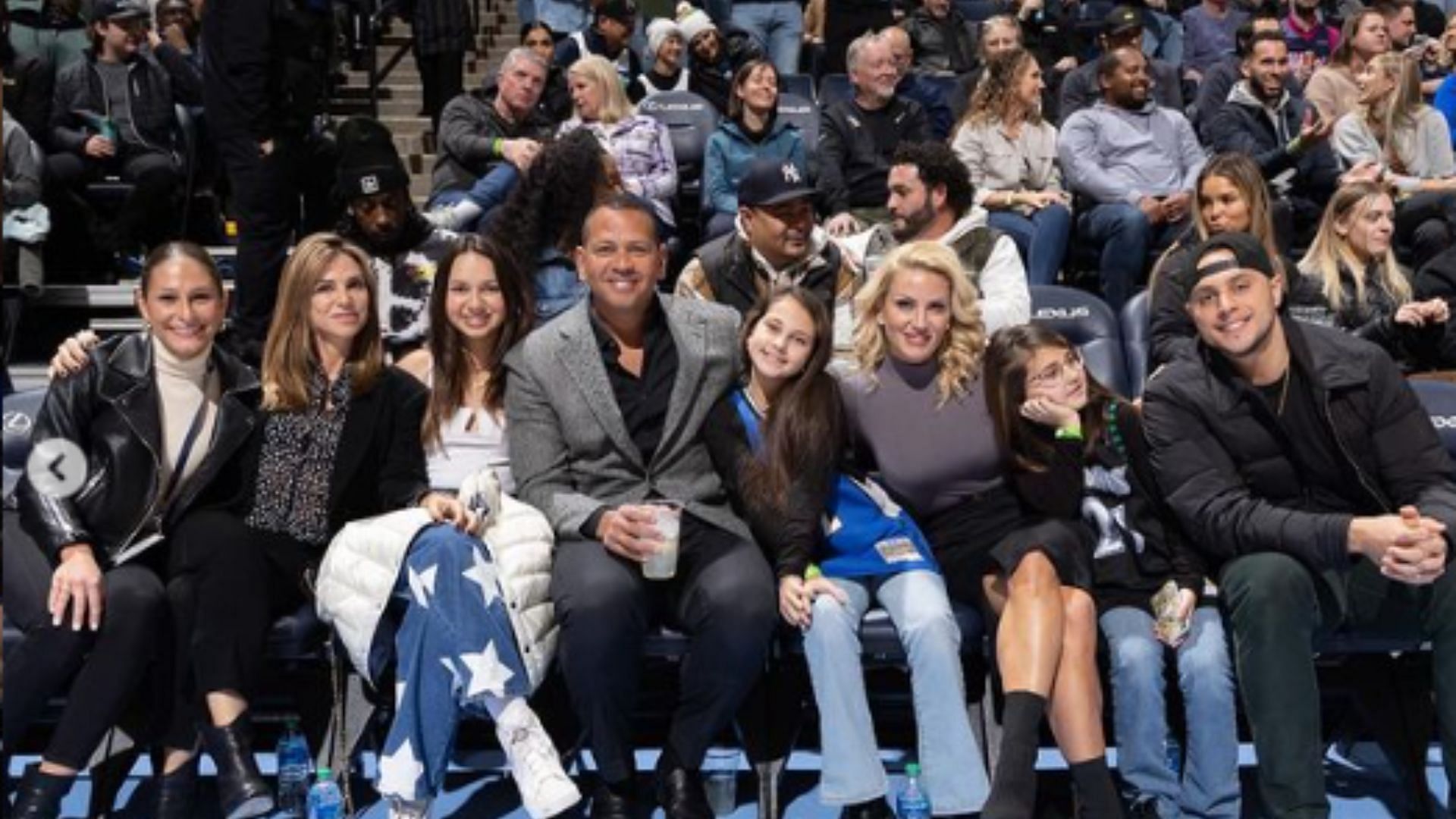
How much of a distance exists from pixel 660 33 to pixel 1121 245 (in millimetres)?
2936

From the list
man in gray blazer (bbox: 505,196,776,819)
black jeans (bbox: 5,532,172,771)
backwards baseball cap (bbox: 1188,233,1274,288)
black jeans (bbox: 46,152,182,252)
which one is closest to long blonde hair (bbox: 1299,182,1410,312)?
backwards baseball cap (bbox: 1188,233,1274,288)

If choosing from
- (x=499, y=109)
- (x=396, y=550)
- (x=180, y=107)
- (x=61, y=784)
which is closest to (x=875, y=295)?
(x=396, y=550)

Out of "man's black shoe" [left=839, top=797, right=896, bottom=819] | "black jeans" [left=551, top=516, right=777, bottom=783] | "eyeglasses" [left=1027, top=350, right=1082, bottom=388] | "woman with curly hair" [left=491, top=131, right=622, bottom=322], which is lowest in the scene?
"man's black shoe" [left=839, top=797, right=896, bottom=819]

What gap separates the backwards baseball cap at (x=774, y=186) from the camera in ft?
17.8

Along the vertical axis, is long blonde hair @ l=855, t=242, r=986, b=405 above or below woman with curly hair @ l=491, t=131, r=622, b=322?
below

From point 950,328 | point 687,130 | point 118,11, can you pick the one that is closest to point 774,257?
point 950,328

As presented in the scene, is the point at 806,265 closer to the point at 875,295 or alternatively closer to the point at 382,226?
the point at 875,295

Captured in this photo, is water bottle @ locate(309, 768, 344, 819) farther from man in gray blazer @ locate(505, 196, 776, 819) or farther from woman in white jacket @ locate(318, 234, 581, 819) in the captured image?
man in gray blazer @ locate(505, 196, 776, 819)

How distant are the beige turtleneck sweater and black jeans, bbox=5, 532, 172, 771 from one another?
0.23m

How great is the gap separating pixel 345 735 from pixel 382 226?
6.17 feet

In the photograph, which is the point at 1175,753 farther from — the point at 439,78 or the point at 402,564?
the point at 439,78

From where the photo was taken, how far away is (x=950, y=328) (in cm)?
461

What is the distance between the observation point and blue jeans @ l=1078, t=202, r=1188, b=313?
7.25 m

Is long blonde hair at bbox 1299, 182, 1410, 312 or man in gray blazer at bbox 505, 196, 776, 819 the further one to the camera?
long blonde hair at bbox 1299, 182, 1410, 312
